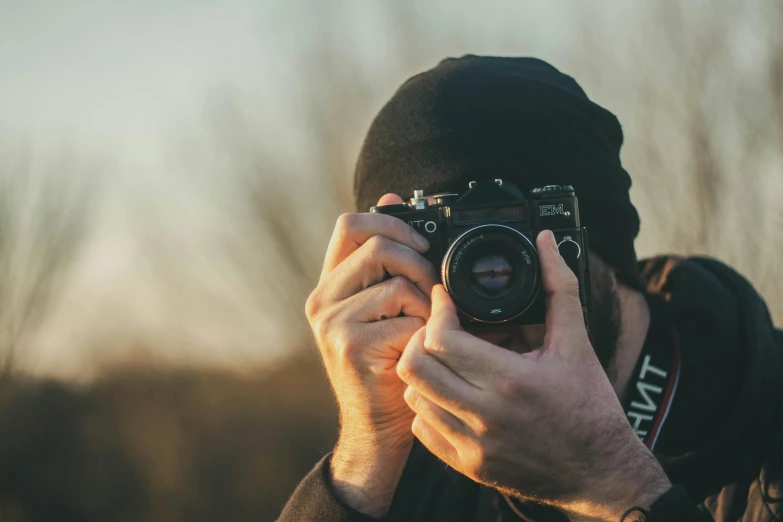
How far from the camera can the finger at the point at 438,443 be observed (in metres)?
1.49

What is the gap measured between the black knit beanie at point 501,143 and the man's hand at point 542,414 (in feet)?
1.87

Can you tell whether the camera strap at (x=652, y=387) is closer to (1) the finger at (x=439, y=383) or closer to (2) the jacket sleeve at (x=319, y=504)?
(2) the jacket sleeve at (x=319, y=504)

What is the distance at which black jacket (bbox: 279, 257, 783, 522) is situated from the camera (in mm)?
1957

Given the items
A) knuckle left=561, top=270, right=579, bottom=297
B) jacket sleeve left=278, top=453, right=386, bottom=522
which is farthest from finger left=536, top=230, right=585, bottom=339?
jacket sleeve left=278, top=453, right=386, bottom=522

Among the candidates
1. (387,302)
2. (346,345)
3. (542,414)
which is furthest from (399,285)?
(542,414)

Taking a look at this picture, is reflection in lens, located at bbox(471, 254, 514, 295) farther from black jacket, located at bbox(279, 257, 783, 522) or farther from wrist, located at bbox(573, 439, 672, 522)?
black jacket, located at bbox(279, 257, 783, 522)

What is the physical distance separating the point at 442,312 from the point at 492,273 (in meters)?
0.15

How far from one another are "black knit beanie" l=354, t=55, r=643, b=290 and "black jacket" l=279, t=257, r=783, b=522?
0.20 meters

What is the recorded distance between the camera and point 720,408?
2025 millimetres

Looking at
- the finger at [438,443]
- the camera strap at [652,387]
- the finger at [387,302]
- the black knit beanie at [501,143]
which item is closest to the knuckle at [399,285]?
the finger at [387,302]

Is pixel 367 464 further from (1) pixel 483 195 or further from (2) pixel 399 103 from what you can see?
(2) pixel 399 103

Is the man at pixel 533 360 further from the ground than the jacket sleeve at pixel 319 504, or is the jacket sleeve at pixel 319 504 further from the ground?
the man at pixel 533 360

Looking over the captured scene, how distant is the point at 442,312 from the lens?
4.94 ft

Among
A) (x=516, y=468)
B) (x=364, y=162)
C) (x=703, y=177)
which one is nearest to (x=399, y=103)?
(x=364, y=162)
